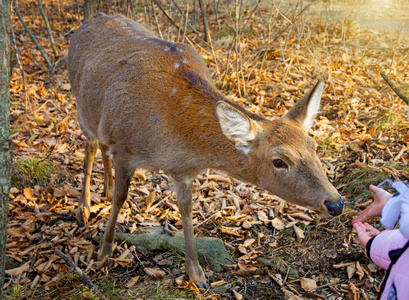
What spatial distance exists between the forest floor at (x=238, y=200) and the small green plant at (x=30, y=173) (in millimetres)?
14

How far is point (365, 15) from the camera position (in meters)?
10.2

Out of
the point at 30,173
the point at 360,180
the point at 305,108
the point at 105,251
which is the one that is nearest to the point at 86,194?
the point at 30,173

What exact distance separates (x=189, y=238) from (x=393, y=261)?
224cm

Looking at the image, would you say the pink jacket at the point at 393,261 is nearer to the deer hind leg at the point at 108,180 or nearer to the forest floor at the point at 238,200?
the forest floor at the point at 238,200

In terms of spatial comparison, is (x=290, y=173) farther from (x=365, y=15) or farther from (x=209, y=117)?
(x=365, y=15)

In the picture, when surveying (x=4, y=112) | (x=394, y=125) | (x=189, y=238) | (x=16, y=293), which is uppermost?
(x=4, y=112)

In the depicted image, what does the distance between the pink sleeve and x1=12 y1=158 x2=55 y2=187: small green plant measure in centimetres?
412

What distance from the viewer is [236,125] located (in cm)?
314

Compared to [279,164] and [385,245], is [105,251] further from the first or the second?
[385,245]

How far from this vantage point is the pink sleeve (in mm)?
2212

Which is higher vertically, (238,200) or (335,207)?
(335,207)

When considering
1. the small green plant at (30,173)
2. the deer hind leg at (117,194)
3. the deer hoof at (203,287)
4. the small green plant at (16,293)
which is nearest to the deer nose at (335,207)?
the deer hoof at (203,287)

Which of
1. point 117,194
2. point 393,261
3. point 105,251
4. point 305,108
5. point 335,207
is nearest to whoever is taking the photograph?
point 393,261

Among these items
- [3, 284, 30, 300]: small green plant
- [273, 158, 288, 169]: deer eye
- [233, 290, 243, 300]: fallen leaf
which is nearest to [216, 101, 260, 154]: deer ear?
[273, 158, 288, 169]: deer eye
